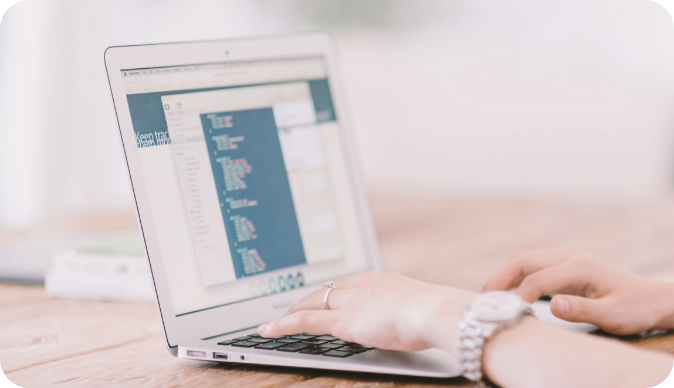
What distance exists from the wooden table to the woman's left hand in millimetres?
47

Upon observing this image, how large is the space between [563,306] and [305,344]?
32 centimetres

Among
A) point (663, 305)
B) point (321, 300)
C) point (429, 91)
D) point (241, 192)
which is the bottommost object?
point (663, 305)

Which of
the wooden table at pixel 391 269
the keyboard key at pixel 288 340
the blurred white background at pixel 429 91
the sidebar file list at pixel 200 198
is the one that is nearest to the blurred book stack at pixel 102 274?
the wooden table at pixel 391 269

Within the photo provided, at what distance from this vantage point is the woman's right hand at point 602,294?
27.2 inches

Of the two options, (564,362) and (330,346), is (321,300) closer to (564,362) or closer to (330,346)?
(330,346)

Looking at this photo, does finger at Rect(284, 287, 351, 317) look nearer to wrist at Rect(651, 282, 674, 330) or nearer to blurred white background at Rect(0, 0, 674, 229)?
wrist at Rect(651, 282, 674, 330)

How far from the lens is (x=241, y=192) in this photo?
2.72 ft

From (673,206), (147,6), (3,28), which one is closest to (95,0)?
(147,6)

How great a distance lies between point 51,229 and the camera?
1767mm

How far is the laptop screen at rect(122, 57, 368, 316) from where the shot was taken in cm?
77

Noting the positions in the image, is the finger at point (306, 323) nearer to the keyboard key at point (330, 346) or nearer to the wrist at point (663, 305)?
the keyboard key at point (330, 346)

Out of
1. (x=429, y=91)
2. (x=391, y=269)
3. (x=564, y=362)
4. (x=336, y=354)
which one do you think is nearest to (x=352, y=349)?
(x=336, y=354)

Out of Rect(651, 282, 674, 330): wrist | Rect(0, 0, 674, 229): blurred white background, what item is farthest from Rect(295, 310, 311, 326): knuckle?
Rect(0, 0, 674, 229): blurred white background

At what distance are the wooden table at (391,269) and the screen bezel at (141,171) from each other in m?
0.06
